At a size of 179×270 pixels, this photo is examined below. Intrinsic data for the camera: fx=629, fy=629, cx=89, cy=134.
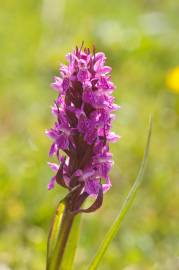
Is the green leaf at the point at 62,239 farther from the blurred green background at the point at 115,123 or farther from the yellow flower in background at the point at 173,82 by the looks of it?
the yellow flower in background at the point at 173,82

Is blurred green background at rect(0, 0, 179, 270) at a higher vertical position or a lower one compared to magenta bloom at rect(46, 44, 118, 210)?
higher

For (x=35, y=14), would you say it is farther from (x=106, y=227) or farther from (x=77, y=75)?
(x=77, y=75)

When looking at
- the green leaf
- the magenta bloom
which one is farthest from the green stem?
the magenta bloom

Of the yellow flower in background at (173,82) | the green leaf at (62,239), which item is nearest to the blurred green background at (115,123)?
the yellow flower in background at (173,82)

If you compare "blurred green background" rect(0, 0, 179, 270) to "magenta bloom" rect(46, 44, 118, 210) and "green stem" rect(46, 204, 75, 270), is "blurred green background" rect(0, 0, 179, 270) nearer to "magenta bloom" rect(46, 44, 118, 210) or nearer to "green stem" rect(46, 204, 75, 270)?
"green stem" rect(46, 204, 75, 270)

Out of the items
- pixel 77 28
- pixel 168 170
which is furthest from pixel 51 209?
pixel 77 28
